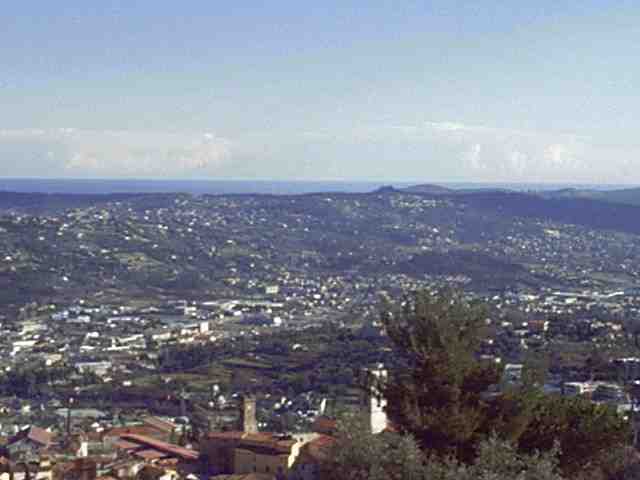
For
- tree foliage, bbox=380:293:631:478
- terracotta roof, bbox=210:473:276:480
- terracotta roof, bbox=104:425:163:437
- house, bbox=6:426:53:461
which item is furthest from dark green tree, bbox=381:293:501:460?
terracotta roof, bbox=104:425:163:437

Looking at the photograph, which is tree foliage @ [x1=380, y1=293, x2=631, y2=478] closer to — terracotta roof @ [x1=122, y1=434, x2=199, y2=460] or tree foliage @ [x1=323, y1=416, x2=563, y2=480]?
tree foliage @ [x1=323, y1=416, x2=563, y2=480]

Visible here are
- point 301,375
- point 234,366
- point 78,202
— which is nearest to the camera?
point 301,375

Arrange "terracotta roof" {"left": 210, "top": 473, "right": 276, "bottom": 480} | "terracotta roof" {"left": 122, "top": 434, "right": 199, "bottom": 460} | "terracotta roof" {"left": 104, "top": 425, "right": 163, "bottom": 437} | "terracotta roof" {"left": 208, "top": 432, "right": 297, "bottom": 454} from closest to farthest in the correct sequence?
"terracotta roof" {"left": 210, "top": 473, "right": 276, "bottom": 480}
"terracotta roof" {"left": 208, "top": 432, "right": 297, "bottom": 454}
"terracotta roof" {"left": 122, "top": 434, "right": 199, "bottom": 460}
"terracotta roof" {"left": 104, "top": 425, "right": 163, "bottom": 437}

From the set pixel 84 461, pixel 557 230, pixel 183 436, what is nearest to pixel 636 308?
pixel 183 436

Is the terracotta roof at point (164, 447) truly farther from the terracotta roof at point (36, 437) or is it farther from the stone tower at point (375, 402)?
the stone tower at point (375, 402)

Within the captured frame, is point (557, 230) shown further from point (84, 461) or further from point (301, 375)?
point (84, 461)

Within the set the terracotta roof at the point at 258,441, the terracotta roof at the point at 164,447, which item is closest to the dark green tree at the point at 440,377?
the terracotta roof at the point at 258,441
